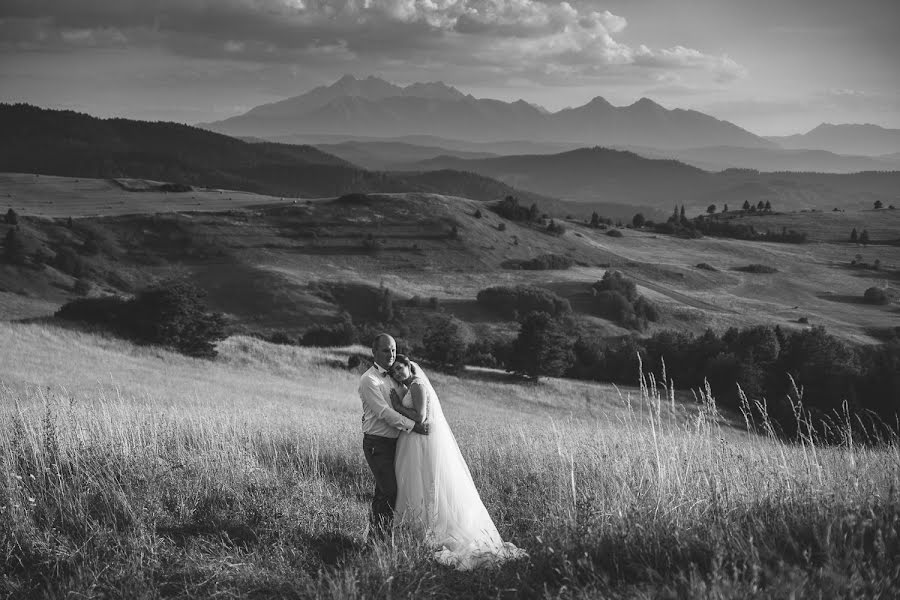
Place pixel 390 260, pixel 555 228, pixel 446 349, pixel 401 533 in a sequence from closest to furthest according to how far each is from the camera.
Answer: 1. pixel 401 533
2. pixel 446 349
3. pixel 390 260
4. pixel 555 228

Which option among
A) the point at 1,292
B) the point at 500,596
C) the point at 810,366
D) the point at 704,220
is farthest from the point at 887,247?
the point at 500,596

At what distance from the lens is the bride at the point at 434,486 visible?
613 cm

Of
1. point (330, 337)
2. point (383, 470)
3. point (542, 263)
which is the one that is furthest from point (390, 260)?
point (383, 470)

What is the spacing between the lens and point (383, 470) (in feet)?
21.6

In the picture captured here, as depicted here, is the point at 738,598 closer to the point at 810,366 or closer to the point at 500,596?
the point at 500,596

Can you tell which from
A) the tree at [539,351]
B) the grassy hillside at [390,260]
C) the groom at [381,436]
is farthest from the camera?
the grassy hillside at [390,260]

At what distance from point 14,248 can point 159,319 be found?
Answer: 57.2m

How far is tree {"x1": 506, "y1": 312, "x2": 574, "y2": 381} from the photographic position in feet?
169

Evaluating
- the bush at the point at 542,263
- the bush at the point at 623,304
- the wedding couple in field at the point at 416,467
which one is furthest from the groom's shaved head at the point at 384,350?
the bush at the point at 542,263

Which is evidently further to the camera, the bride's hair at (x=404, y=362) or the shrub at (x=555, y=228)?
the shrub at (x=555, y=228)

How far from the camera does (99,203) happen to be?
431 feet

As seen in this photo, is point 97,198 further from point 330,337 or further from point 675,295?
point 675,295

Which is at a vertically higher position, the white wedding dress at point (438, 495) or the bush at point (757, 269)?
the white wedding dress at point (438, 495)

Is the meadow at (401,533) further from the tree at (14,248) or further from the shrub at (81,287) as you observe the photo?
the tree at (14,248)
